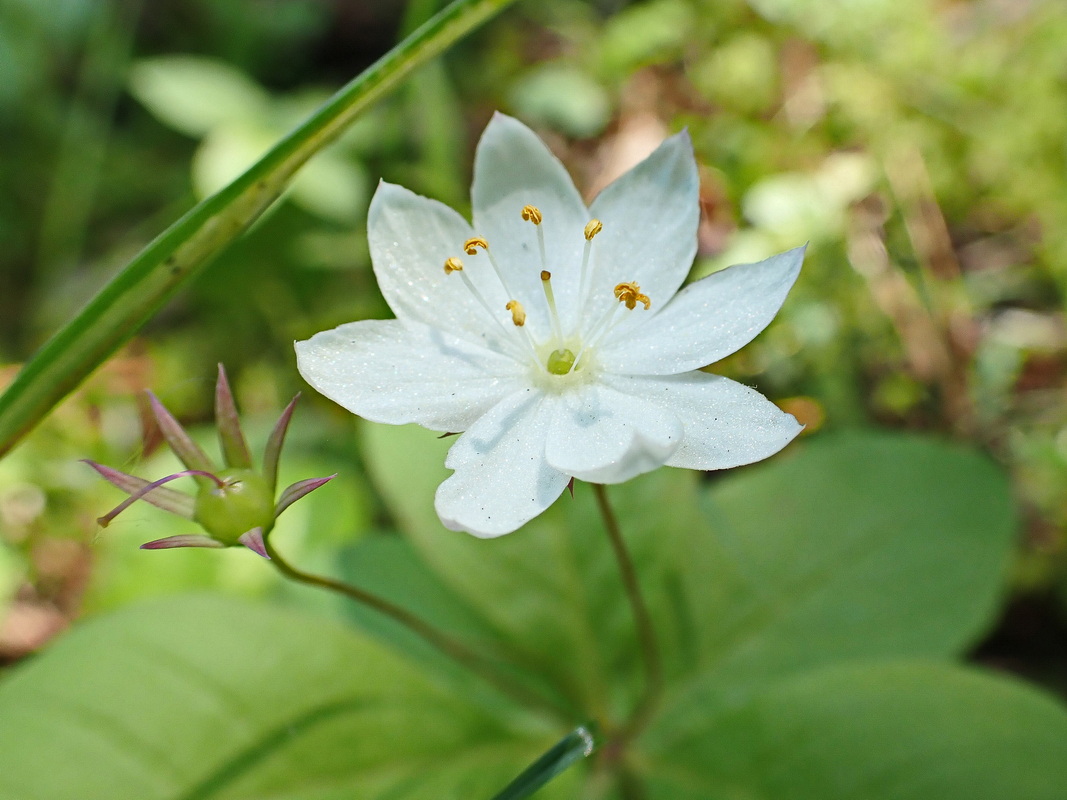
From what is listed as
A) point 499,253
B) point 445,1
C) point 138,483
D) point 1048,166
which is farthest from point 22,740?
point 1048,166

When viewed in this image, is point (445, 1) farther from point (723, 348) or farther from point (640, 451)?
point (640, 451)

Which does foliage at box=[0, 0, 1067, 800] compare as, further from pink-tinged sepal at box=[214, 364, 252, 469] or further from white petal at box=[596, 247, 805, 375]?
white petal at box=[596, 247, 805, 375]

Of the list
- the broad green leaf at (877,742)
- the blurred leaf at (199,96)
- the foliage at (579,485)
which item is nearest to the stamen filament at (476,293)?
the foliage at (579,485)

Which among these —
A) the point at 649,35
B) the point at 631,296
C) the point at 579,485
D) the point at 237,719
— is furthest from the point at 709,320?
the point at 649,35

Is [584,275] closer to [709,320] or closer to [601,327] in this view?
[601,327]

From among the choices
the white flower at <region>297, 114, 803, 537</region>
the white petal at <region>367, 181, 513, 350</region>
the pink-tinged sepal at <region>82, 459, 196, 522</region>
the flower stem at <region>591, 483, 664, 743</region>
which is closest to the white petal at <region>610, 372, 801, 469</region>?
the white flower at <region>297, 114, 803, 537</region>

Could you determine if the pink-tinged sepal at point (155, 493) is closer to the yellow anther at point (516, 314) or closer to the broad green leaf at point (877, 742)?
the yellow anther at point (516, 314)

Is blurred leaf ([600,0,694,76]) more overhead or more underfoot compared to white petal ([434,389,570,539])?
more overhead

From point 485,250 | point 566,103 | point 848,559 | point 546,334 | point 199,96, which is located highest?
point 199,96
